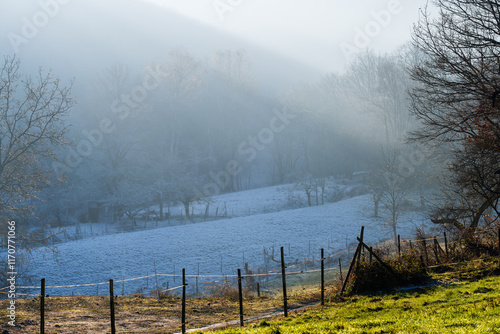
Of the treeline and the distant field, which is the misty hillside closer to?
the treeline

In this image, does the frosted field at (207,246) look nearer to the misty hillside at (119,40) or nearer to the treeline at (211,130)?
the treeline at (211,130)

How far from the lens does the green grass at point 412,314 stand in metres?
8.56

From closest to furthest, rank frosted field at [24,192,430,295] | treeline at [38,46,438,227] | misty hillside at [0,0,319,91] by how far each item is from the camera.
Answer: frosted field at [24,192,430,295] → treeline at [38,46,438,227] → misty hillside at [0,0,319,91]

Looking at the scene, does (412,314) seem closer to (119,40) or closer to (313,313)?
(313,313)

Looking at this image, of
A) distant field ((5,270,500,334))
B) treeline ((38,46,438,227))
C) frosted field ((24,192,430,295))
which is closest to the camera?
distant field ((5,270,500,334))

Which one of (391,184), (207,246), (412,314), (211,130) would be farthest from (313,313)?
(211,130)

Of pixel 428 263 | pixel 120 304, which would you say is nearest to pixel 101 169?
pixel 120 304

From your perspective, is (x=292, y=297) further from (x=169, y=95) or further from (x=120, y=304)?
(x=169, y=95)

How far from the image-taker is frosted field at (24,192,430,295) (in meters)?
31.3

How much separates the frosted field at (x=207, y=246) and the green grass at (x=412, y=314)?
726 inches

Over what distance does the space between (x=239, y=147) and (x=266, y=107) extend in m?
17.3

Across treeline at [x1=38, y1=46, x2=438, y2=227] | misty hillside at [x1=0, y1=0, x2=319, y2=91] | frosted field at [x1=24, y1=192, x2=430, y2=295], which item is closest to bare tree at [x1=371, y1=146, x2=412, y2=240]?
frosted field at [x1=24, y1=192, x2=430, y2=295]

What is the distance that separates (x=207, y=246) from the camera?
37.2 meters

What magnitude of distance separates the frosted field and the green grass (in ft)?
60.5
